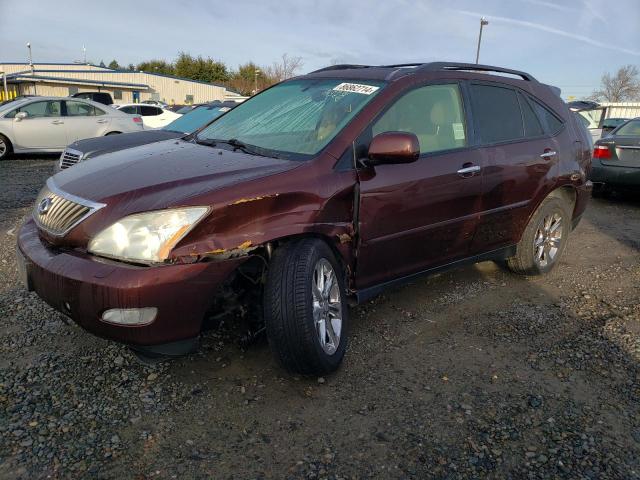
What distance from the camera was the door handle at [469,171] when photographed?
11.5ft

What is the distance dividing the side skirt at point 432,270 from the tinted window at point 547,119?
1058 millimetres

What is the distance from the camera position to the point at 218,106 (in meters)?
9.01

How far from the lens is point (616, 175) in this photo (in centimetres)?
791

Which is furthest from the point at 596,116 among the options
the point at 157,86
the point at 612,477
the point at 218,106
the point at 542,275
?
the point at 157,86

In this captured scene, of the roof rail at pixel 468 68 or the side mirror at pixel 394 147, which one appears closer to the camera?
the side mirror at pixel 394 147

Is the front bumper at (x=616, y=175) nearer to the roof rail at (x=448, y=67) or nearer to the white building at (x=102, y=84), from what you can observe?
the roof rail at (x=448, y=67)

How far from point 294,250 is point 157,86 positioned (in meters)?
47.3

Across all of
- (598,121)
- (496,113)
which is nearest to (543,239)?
(496,113)

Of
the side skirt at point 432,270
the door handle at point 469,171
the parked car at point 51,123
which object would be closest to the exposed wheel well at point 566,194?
the side skirt at point 432,270

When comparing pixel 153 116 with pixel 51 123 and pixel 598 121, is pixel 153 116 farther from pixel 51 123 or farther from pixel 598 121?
pixel 598 121

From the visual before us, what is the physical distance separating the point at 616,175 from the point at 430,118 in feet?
19.1

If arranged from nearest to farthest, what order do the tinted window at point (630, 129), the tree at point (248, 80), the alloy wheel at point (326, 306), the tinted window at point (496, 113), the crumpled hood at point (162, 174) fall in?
the crumpled hood at point (162, 174), the alloy wheel at point (326, 306), the tinted window at point (496, 113), the tinted window at point (630, 129), the tree at point (248, 80)

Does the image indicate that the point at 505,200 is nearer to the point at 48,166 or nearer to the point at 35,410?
the point at 35,410

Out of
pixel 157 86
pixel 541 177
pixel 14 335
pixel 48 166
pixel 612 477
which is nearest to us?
pixel 612 477
